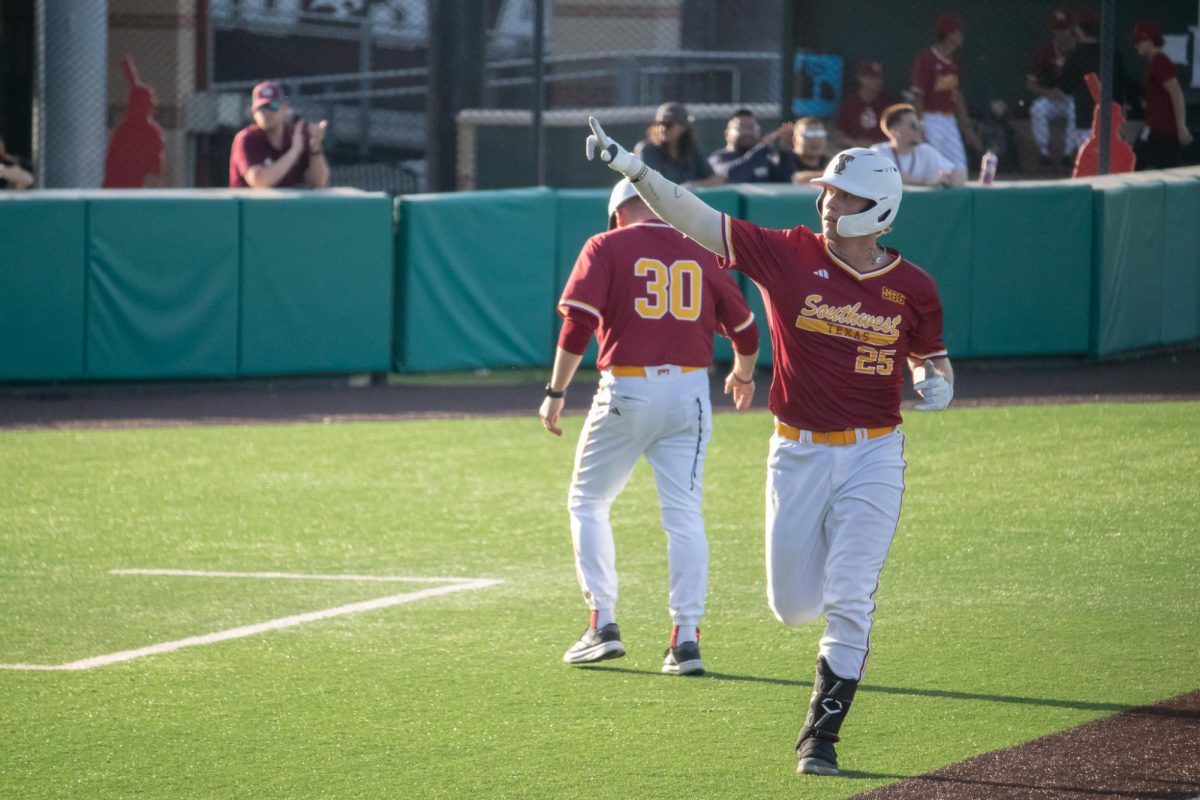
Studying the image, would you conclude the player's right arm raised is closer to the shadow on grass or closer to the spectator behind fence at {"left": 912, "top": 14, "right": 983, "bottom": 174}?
the shadow on grass

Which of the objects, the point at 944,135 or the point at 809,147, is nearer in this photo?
the point at 809,147

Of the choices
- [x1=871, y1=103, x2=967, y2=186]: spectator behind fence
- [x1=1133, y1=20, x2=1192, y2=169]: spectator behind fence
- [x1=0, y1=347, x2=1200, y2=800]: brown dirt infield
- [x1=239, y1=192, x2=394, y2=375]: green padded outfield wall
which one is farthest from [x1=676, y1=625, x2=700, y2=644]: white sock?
[x1=1133, y1=20, x2=1192, y2=169]: spectator behind fence

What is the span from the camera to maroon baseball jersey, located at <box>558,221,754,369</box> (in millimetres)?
7016

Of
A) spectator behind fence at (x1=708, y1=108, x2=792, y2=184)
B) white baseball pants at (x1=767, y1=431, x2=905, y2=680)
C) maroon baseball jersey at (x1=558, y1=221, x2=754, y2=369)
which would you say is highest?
spectator behind fence at (x1=708, y1=108, x2=792, y2=184)

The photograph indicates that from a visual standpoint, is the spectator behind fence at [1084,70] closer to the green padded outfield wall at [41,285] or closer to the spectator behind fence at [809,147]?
the spectator behind fence at [809,147]

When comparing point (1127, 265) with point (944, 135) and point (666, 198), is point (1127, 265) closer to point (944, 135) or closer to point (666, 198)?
point (944, 135)

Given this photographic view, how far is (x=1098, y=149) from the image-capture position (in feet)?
52.9

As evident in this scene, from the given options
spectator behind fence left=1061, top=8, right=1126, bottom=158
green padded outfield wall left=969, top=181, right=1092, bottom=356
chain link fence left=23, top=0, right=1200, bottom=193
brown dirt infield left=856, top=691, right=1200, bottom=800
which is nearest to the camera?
brown dirt infield left=856, top=691, right=1200, bottom=800

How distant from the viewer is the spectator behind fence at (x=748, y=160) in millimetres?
15156

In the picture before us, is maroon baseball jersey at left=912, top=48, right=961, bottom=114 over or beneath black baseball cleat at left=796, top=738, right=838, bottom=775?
over

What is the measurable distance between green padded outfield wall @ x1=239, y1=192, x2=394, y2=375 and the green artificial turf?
188 cm

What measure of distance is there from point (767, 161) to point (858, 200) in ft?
31.2

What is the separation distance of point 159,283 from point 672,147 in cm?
412

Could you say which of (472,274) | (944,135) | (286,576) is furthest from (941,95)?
(286,576)
